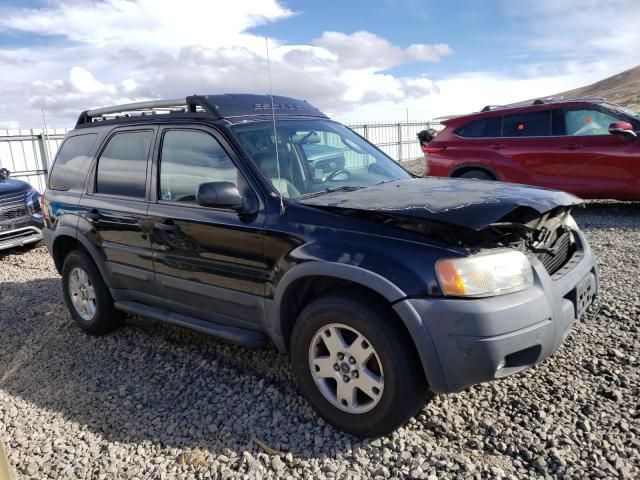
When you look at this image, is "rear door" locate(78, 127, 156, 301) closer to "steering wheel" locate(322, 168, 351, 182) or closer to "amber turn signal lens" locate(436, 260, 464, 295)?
"steering wheel" locate(322, 168, 351, 182)

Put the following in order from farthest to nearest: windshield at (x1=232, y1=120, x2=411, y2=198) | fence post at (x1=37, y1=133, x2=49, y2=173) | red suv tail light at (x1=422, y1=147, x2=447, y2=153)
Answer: fence post at (x1=37, y1=133, x2=49, y2=173)
red suv tail light at (x1=422, y1=147, x2=447, y2=153)
windshield at (x1=232, y1=120, x2=411, y2=198)

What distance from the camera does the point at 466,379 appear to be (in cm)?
256

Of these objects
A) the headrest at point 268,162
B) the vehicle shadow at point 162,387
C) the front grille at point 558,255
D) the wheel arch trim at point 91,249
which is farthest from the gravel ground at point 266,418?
the headrest at point 268,162

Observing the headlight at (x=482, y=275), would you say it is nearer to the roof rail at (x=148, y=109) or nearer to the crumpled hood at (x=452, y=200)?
the crumpled hood at (x=452, y=200)

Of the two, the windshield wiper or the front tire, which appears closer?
the front tire

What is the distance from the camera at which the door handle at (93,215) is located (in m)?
4.30

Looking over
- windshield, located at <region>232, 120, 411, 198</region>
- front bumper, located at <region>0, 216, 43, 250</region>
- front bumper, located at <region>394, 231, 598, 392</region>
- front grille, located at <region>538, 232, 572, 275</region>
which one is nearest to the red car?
windshield, located at <region>232, 120, 411, 198</region>

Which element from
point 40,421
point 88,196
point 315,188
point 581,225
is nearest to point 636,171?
point 581,225

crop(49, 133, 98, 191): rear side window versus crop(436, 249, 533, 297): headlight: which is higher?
crop(49, 133, 98, 191): rear side window

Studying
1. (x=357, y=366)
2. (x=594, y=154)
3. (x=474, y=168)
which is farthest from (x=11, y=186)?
(x=594, y=154)

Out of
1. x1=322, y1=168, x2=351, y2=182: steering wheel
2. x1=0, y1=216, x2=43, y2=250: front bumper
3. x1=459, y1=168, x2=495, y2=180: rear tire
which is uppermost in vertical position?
x1=322, y1=168, x2=351, y2=182: steering wheel

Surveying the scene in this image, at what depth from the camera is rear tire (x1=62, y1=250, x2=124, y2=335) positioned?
448 cm

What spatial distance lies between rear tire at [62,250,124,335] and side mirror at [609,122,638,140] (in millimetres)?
6983

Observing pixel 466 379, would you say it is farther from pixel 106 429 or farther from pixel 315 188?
pixel 106 429
